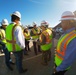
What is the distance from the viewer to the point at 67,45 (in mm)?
2467

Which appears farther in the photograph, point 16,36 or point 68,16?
point 16,36

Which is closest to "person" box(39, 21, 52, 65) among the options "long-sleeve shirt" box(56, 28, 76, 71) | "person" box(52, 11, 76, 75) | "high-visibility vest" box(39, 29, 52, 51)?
"high-visibility vest" box(39, 29, 52, 51)

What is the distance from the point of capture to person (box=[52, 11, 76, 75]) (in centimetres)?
245

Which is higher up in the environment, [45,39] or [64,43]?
[64,43]

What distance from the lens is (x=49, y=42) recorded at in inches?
216

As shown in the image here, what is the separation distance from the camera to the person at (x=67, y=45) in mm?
2447

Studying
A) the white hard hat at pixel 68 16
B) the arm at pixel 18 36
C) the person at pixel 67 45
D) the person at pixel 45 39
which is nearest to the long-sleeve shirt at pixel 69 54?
the person at pixel 67 45

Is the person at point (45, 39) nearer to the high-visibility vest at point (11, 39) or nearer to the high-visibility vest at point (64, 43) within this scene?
the high-visibility vest at point (11, 39)

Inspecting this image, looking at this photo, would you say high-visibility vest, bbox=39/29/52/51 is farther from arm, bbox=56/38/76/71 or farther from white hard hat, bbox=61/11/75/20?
arm, bbox=56/38/76/71

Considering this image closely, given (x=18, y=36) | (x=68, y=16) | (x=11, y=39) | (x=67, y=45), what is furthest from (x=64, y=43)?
(x=11, y=39)

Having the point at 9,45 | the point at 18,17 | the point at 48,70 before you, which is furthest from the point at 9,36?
the point at 48,70

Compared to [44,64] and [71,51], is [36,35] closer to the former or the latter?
[44,64]

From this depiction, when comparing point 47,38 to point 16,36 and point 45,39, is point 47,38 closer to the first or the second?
point 45,39

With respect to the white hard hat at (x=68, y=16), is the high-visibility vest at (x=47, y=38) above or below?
below
